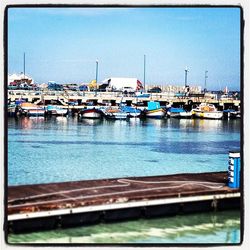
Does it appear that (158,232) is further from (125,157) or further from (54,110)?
(54,110)

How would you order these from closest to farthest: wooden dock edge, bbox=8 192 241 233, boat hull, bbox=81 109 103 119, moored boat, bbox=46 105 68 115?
wooden dock edge, bbox=8 192 241 233 → moored boat, bbox=46 105 68 115 → boat hull, bbox=81 109 103 119

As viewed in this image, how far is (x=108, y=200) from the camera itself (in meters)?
4.25

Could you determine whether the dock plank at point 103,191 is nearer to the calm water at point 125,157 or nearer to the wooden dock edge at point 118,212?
the wooden dock edge at point 118,212

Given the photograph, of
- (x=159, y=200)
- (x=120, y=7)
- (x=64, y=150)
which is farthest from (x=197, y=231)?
(x=64, y=150)

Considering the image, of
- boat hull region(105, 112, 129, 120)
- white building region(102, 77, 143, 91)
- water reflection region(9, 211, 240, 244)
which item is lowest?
water reflection region(9, 211, 240, 244)

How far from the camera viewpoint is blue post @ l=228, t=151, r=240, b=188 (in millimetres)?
4652

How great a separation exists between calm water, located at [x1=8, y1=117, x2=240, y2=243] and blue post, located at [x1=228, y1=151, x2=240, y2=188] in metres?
0.38

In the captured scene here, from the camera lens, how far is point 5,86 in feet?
11.2

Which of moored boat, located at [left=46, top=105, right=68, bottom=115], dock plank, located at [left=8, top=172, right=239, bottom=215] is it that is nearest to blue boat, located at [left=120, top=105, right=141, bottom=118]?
moored boat, located at [left=46, top=105, right=68, bottom=115]

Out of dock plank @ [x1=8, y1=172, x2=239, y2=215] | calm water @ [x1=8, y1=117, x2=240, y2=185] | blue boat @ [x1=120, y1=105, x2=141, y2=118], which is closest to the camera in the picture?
dock plank @ [x1=8, y1=172, x2=239, y2=215]

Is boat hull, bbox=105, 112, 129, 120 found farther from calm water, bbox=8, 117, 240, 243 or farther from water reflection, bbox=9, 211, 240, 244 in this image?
water reflection, bbox=9, 211, 240, 244

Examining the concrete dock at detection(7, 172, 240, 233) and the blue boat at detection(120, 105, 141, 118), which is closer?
the concrete dock at detection(7, 172, 240, 233)

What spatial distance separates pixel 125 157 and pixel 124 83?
456cm

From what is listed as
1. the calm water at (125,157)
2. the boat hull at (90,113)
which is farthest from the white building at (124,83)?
the boat hull at (90,113)
